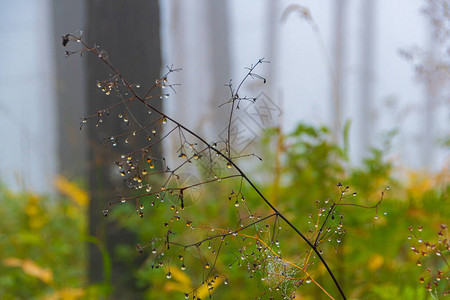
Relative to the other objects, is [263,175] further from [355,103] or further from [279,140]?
[355,103]

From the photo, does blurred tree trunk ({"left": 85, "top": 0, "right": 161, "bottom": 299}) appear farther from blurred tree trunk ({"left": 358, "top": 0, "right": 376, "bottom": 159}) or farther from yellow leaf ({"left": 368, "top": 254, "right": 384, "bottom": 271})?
blurred tree trunk ({"left": 358, "top": 0, "right": 376, "bottom": 159})

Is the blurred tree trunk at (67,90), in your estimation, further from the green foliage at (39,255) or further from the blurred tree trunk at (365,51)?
the blurred tree trunk at (365,51)

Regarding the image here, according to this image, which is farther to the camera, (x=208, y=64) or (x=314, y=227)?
(x=208, y=64)

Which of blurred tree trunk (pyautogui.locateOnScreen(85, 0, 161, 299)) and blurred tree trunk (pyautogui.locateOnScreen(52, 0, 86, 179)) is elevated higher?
blurred tree trunk (pyautogui.locateOnScreen(52, 0, 86, 179))

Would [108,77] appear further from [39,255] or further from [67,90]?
[67,90]

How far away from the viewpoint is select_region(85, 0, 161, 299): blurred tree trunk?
668mm

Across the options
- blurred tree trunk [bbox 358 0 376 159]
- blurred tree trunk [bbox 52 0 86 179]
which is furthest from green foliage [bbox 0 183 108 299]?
blurred tree trunk [bbox 358 0 376 159]

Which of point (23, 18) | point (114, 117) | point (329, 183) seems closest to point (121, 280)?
point (114, 117)

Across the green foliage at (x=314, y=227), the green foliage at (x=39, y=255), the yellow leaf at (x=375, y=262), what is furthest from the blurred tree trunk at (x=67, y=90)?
the yellow leaf at (x=375, y=262)

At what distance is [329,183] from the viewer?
2.58 feet

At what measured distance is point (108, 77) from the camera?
425 millimetres

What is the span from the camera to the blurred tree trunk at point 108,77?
67 cm

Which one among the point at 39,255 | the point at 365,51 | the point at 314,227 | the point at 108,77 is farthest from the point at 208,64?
the point at 108,77

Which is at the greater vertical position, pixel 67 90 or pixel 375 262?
pixel 67 90
